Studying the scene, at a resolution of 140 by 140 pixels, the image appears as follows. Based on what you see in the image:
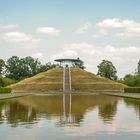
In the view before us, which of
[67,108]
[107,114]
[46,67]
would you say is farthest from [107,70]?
[107,114]

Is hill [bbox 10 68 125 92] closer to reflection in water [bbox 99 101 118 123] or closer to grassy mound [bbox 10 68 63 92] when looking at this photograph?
grassy mound [bbox 10 68 63 92]

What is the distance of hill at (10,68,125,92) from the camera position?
92250mm

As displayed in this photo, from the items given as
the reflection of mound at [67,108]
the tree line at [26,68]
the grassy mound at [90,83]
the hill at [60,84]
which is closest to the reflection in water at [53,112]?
the reflection of mound at [67,108]

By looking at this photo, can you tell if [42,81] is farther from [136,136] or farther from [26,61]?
[136,136]

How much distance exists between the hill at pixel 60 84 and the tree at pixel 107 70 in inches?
994

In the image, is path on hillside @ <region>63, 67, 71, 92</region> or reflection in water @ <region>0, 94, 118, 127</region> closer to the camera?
reflection in water @ <region>0, 94, 118, 127</region>

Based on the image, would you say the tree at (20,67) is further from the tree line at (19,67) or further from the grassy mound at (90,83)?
the grassy mound at (90,83)

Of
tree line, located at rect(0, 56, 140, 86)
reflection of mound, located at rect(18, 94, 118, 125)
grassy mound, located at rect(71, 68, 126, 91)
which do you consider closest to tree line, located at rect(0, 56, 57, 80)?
tree line, located at rect(0, 56, 140, 86)

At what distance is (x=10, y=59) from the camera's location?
127 meters

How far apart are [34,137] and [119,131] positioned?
3.21 metres

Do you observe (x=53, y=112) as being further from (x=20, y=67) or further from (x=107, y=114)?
(x=20, y=67)

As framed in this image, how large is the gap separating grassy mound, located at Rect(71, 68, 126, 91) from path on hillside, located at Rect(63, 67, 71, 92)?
1.02 m

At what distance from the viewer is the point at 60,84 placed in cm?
9419

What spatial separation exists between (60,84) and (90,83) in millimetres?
7357
